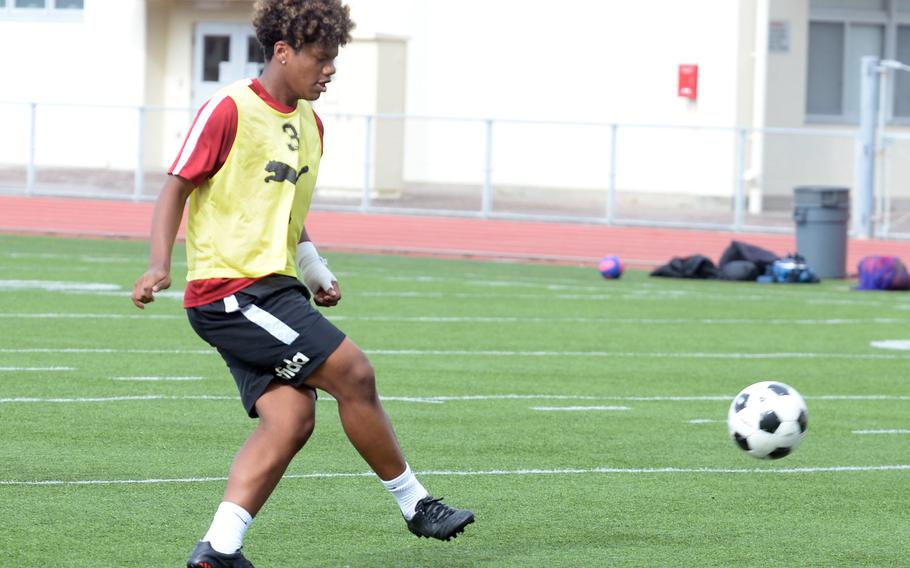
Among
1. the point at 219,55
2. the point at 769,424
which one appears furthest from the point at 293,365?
the point at 219,55

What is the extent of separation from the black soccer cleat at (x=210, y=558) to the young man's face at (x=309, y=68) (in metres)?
1.49

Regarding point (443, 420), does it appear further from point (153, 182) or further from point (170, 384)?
point (153, 182)

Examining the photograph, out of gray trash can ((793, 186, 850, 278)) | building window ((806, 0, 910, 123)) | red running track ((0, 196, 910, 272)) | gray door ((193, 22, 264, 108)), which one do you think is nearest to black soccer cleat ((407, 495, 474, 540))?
gray trash can ((793, 186, 850, 278))

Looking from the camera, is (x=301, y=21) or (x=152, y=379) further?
(x=152, y=379)

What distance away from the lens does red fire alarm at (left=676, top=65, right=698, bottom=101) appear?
29.9 meters

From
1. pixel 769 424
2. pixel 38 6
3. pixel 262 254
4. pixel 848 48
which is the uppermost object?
pixel 38 6

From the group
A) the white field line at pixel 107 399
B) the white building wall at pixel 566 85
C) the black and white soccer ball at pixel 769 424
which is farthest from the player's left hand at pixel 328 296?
the white building wall at pixel 566 85

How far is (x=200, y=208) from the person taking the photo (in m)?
5.98

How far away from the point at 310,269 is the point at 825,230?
49.3 feet

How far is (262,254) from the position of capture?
5.97 m

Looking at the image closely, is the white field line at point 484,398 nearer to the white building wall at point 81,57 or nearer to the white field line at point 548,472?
the white field line at point 548,472

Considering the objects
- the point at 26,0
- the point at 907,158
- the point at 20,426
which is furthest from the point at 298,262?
the point at 26,0

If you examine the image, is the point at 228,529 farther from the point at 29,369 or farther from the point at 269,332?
the point at 29,369

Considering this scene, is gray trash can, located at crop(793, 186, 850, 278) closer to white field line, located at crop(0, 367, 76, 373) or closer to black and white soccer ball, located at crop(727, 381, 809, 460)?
white field line, located at crop(0, 367, 76, 373)
